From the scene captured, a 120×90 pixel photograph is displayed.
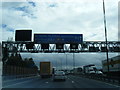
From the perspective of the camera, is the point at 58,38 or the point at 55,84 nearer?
the point at 55,84

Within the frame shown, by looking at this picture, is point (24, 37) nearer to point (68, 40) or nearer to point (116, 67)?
point (68, 40)

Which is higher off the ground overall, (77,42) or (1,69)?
(77,42)

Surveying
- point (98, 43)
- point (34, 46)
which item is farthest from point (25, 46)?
point (98, 43)

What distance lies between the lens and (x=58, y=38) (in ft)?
138

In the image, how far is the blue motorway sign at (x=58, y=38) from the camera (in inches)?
1651

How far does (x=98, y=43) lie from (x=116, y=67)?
33.5 feet

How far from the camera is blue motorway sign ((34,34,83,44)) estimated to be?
41.9 meters

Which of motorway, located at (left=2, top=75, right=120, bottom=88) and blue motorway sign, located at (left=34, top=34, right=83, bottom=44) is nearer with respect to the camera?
motorway, located at (left=2, top=75, right=120, bottom=88)

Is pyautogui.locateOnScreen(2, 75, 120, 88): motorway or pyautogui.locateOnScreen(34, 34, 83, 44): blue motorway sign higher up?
pyautogui.locateOnScreen(34, 34, 83, 44): blue motorway sign

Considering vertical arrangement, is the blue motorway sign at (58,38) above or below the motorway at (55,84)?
above

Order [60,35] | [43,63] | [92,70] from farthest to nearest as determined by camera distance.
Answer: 1. [92,70]
2. [43,63]
3. [60,35]

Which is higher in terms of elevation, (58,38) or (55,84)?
(58,38)

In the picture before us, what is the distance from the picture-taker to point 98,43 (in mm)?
43281

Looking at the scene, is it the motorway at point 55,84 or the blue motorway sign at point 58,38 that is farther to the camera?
the blue motorway sign at point 58,38
